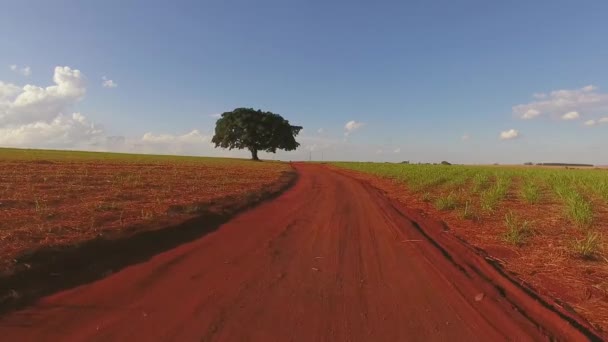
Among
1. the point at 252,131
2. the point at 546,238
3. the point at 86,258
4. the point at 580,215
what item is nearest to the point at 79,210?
the point at 86,258

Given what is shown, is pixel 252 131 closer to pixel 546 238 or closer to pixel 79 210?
pixel 79 210

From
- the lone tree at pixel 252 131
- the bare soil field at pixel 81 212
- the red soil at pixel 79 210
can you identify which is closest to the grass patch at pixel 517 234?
the bare soil field at pixel 81 212

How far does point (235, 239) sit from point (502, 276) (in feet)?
15.3

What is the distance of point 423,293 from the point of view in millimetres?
4781

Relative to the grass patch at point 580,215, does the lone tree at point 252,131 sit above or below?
above

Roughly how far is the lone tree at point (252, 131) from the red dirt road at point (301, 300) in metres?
58.6

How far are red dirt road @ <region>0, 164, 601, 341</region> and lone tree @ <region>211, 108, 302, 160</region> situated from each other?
192 feet

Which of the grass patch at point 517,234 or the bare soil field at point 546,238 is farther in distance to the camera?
the grass patch at point 517,234

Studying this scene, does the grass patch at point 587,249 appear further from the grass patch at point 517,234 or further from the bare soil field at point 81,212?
the bare soil field at point 81,212

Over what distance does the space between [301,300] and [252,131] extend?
61.8 meters

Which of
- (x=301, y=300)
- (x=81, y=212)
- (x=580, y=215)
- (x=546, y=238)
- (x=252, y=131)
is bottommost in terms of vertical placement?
(x=301, y=300)

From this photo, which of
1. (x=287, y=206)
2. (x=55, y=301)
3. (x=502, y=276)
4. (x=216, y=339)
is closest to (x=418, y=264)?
(x=502, y=276)

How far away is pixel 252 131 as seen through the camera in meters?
64.9

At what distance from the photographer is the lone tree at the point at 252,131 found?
6456 centimetres
